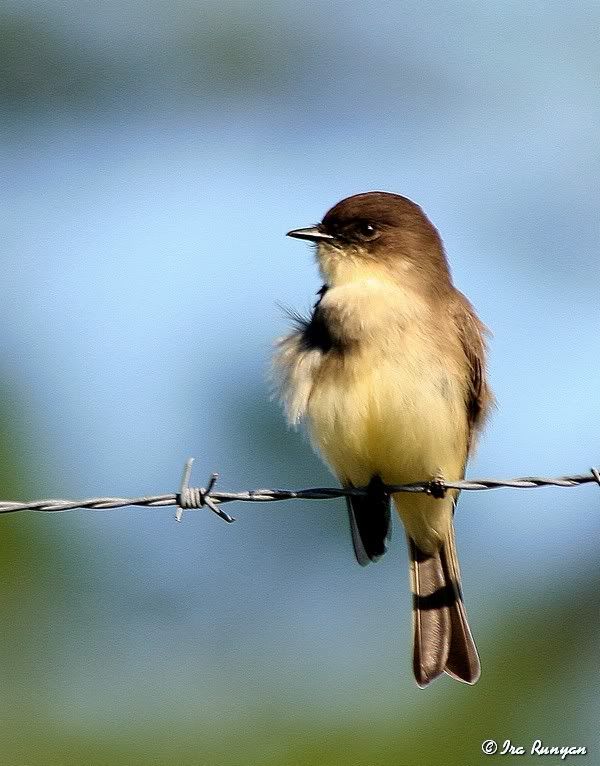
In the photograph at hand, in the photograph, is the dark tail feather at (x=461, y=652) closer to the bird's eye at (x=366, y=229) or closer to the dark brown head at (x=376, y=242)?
the dark brown head at (x=376, y=242)

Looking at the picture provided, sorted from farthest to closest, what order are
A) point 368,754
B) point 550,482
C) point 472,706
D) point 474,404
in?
point 472,706 < point 368,754 < point 474,404 < point 550,482

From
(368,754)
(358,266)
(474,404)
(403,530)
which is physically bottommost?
(368,754)

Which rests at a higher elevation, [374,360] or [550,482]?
[374,360]

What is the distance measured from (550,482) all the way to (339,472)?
59.2 inches

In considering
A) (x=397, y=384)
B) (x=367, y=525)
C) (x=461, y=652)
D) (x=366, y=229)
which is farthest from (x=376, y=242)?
(x=461, y=652)

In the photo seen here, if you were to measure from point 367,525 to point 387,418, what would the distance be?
0.67 meters

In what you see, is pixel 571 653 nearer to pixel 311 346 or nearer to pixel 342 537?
pixel 342 537

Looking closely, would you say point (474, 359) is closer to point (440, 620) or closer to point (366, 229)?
Answer: point (366, 229)

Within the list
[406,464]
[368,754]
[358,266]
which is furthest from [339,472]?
[368,754]

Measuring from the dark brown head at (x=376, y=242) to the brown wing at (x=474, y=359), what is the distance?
15 cm

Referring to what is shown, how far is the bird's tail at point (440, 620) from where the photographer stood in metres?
6.51

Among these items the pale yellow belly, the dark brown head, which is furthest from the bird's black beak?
the pale yellow belly

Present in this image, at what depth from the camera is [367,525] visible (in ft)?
22.1

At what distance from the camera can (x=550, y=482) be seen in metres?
5.17
